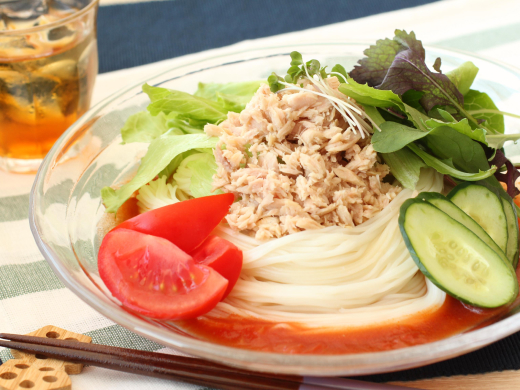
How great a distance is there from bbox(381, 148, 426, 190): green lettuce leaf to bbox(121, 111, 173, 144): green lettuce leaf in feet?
5.39

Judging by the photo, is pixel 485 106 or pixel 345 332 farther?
pixel 485 106

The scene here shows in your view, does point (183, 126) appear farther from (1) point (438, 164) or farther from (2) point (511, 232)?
(2) point (511, 232)

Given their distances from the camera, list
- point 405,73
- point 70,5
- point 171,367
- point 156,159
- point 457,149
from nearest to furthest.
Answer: point 171,367 → point 457,149 → point 405,73 → point 156,159 → point 70,5

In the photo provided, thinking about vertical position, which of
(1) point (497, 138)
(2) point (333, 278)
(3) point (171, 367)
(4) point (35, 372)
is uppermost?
(1) point (497, 138)

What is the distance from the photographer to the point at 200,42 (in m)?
6.27

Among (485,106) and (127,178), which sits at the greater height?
(485,106)

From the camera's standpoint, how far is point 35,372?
2.52 metres

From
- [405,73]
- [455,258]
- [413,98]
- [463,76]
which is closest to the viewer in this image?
[455,258]

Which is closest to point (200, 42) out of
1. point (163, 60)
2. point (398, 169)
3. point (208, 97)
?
point (163, 60)

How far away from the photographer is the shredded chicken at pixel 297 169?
2.87 metres

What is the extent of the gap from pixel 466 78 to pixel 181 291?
8.10 feet

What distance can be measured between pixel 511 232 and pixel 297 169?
1199 millimetres

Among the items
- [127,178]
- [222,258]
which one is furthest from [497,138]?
[127,178]

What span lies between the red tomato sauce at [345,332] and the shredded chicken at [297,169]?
554 mm
